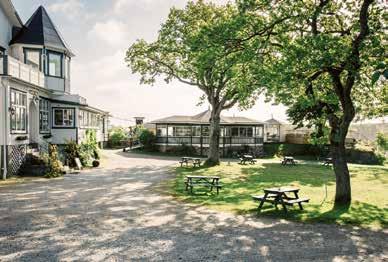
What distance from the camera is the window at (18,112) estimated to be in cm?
2064

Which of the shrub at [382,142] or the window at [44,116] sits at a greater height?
the window at [44,116]

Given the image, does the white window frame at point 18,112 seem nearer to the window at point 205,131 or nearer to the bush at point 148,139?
the bush at point 148,139

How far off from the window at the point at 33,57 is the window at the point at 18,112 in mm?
4172

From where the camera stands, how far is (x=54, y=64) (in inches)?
1062

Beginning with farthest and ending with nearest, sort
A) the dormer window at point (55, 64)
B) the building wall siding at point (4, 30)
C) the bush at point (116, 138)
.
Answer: the bush at point (116, 138), the dormer window at point (55, 64), the building wall siding at point (4, 30)

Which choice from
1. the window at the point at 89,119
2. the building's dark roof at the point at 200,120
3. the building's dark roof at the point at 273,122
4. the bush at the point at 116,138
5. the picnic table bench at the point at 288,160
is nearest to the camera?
the window at the point at 89,119

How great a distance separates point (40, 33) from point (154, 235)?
22145mm

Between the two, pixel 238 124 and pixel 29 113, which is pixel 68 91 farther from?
pixel 238 124

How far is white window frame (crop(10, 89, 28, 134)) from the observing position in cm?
2055

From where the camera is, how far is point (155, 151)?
45719 millimetres

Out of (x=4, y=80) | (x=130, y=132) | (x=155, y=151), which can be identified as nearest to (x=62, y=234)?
(x=4, y=80)

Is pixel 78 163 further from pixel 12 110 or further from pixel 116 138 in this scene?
pixel 116 138

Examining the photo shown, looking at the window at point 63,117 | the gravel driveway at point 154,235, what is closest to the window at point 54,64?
the window at point 63,117

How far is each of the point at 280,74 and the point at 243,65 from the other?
3.81 m
